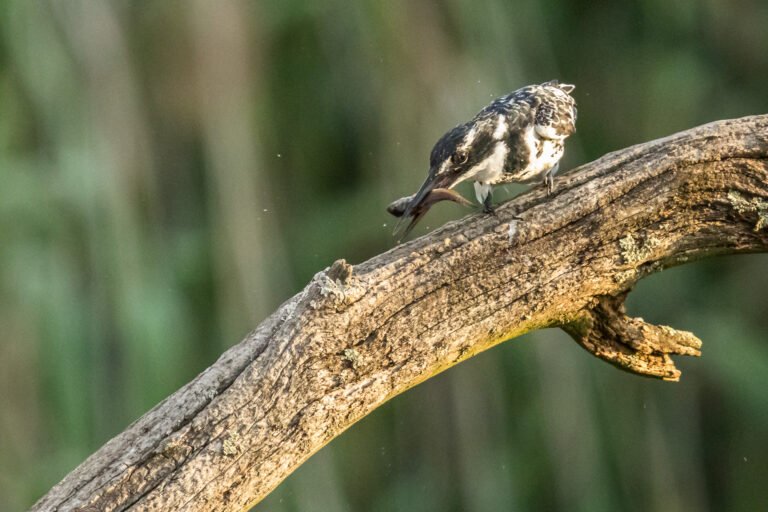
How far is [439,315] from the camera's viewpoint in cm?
172

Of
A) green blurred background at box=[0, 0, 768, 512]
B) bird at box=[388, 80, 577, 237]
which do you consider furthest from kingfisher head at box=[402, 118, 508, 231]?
green blurred background at box=[0, 0, 768, 512]

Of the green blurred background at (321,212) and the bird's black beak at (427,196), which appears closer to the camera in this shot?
the bird's black beak at (427,196)

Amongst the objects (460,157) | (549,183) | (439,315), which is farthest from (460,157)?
(439,315)

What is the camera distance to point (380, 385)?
1.66 meters

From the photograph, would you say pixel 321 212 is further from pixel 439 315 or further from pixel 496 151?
pixel 439 315

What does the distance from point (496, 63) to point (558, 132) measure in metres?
1.05

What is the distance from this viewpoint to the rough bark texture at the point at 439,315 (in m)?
1.53

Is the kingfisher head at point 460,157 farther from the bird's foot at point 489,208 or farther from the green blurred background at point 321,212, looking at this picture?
the green blurred background at point 321,212

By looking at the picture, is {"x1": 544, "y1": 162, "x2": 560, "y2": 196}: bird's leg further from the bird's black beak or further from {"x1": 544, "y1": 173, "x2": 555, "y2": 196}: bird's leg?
the bird's black beak

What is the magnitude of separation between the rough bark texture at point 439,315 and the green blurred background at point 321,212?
106cm

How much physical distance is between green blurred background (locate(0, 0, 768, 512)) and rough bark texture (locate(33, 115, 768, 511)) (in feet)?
3.49

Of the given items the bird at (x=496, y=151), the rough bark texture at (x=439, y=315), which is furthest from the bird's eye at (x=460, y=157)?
the rough bark texture at (x=439, y=315)

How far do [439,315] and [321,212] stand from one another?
194 cm

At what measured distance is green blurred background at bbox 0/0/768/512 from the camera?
2.95 m
